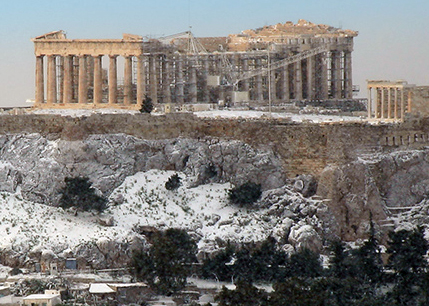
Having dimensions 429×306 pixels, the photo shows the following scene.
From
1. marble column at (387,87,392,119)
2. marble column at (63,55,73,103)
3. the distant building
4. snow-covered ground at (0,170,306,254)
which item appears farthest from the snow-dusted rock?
marble column at (63,55,73,103)

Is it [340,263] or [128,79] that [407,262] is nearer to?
[340,263]

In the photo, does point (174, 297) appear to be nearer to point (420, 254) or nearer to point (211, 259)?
point (211, 259)

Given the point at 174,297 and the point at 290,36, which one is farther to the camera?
the point at 290,36

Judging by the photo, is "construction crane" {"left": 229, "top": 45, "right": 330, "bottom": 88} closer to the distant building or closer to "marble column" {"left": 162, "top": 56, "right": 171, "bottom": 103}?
"marble column" {"left": 162, "top": 56, "right": 171, "bottom": 103}

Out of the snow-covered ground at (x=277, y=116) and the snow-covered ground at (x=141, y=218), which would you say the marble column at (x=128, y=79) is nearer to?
the snow-covered ground at (x=277, y=116)

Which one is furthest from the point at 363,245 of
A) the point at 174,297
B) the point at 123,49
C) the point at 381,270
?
the point at 123,49

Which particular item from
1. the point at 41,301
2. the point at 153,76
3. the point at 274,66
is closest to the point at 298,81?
the point at 274,66
